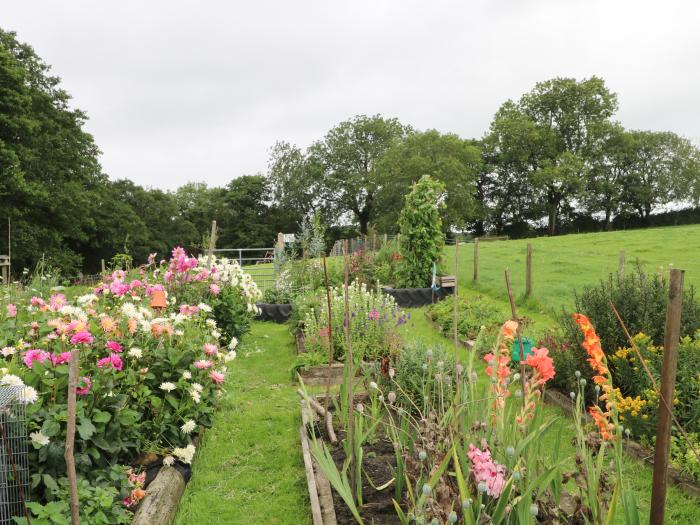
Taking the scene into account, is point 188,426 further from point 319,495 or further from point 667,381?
point 667,381

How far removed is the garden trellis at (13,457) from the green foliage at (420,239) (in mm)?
9523

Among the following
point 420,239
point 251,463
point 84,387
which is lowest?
point 251,463

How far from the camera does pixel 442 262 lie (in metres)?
11.9

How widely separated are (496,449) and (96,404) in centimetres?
207

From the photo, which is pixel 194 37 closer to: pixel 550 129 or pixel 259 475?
pixel 259 475

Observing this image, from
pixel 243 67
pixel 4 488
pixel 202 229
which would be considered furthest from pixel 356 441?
pixel 202 229

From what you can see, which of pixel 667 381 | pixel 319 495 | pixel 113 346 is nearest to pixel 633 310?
pixel 667 381

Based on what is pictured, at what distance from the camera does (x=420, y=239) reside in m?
11.5

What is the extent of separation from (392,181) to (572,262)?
1894cm

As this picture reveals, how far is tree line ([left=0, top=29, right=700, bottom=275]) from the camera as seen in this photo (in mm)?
22078

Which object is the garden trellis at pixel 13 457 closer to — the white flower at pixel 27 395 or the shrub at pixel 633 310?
the white flower at pixel 27 395

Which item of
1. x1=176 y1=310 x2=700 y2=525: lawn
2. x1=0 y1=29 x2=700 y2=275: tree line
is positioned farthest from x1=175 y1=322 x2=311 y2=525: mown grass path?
x1=0 y1=29 x2=700 y2=275: tree line

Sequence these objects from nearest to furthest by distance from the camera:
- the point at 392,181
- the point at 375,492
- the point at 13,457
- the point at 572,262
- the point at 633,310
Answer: the point at 13,457 < the point at 375,492 < the point at 633,310 < the point at 572,262 < the point at 392,181

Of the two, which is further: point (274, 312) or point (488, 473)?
point (274, 312)
